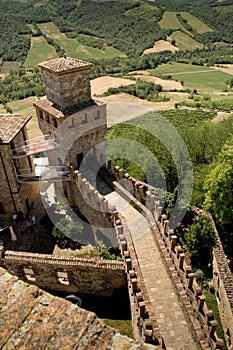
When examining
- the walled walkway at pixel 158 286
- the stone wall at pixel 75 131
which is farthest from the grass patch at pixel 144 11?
the walled walkway at pixel 158 286

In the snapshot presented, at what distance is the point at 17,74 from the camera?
10625 centimetres

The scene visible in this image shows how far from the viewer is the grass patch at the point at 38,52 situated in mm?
120562

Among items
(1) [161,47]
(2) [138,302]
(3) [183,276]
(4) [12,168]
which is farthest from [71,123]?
(1) [161,47]

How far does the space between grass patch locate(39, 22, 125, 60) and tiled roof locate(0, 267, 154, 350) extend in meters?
132

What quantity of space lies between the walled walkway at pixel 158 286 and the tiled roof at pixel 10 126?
9515mm

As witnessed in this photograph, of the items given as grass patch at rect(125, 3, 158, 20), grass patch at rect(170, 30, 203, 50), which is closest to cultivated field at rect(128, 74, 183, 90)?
grass patch at rect(170, 30, 203, 50)

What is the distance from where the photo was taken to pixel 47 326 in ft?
15.3

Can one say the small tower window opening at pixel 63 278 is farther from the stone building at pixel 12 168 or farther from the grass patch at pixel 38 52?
the grass patch at pixel 38 52

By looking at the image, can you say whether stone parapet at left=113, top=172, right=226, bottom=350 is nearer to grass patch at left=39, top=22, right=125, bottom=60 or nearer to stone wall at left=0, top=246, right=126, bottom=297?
stone wall at left=0, top=246, right=126, bottom=297

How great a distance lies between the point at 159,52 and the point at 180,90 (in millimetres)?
48985

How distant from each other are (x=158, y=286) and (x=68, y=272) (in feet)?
17.7

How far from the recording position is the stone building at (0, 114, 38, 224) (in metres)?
→ 25.0

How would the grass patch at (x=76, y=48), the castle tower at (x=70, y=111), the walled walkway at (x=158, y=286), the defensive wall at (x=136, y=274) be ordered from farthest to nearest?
the grass patch at (x=76, y=48), the castle tower at (x=70, y=111), the defensive wall at (x=136, y=274), the walled walkway at (x=158, y=286)

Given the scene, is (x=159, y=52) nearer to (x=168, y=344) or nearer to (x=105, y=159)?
(x=105, y=159)
